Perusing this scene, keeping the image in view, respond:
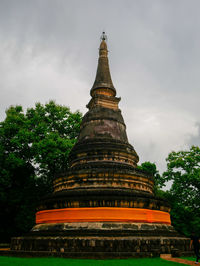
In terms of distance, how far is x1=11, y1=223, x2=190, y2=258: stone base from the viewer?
369 inches

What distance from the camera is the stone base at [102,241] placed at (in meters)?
9.38

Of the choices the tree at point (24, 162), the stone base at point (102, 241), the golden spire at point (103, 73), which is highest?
the golden spire at point (103, 73)

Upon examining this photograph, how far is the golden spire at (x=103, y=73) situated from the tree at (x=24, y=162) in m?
6.30

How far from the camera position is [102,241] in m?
9.48

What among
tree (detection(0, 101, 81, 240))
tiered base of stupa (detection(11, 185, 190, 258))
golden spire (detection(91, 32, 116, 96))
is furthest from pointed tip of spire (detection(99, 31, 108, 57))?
tiered base of stupa (detection(11, 185, 190, 258))

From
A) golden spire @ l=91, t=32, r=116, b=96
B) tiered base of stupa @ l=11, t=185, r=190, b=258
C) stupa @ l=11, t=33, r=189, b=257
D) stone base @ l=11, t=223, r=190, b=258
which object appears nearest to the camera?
stone base @ l=11, t=223, r=190, b=258

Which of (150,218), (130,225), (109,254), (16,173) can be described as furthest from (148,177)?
(16,173)

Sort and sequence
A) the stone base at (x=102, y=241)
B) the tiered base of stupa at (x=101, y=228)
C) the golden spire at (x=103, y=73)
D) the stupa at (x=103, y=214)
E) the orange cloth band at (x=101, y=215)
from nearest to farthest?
the stone base at (x=102, y=241) < the tiered base of stupa at (x=101, y=228) < the stupa at (x=103, y=214) < the orange cloth band at (x=101, y=215) < the golden spire at (x=103, y=73)

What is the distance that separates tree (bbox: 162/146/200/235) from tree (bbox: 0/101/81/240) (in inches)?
406

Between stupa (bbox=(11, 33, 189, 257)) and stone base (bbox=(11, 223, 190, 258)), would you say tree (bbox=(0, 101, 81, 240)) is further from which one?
stone base (bbox=(11, 223, 190, 258))

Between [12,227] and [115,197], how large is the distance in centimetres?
1505

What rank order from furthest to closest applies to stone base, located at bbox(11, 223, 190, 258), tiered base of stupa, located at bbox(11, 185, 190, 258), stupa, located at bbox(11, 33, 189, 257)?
stupa, located at bbox(11, 33, 189, 257) < tiered base of stupa, located at bbox(11, 185, 190, 258) < stone base, located at bbox(11, 223, 190, 258)

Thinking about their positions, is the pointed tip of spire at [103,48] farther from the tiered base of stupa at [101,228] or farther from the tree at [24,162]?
the tiered base of stupa at [101,228]

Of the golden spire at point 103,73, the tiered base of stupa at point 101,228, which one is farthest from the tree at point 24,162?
the tiered base of stupa at point 101,228
